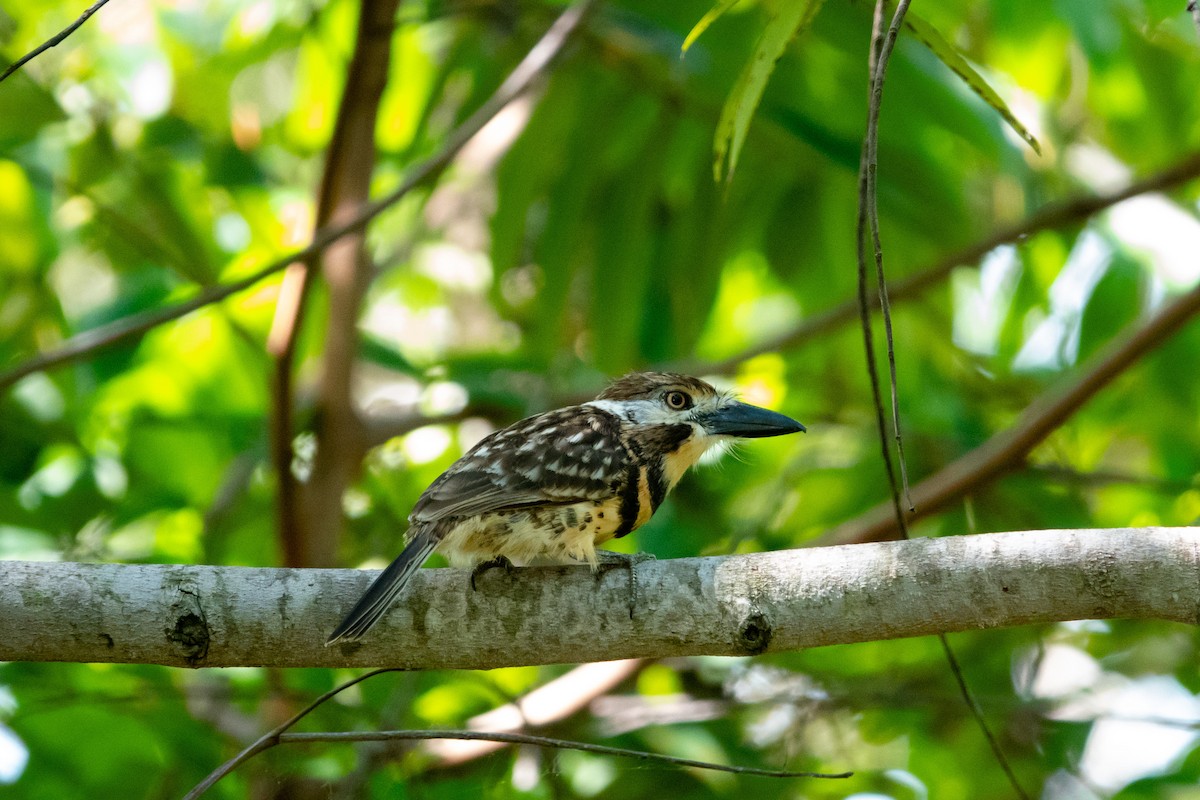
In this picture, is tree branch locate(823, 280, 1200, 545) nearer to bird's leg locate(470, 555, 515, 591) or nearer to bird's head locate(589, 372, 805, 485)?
bird's head locate(589, 372, 805, 485)

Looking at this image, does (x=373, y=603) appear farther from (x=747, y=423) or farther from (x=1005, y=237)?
(x=1005, y=237)

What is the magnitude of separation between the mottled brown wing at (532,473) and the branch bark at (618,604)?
0.37 m

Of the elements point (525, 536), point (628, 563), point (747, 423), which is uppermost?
point (747, 423)

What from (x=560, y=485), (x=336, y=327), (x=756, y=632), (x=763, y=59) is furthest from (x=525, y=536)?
(x=336, y=327)

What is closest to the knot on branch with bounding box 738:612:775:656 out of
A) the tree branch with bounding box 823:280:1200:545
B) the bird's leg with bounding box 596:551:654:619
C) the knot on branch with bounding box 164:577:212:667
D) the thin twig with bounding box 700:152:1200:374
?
the bird's leg with bounding box 596:551:654:619

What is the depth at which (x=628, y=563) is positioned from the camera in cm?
250

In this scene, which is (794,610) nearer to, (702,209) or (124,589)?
(124,589)

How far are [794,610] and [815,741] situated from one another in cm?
328

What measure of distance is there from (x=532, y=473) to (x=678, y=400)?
0.77 metres

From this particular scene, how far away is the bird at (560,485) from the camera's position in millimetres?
2844

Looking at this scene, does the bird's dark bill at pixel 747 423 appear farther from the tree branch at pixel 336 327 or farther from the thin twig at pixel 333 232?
the tree branch at pixel 336 327

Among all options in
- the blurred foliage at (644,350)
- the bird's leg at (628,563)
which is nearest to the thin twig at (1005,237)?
the blurred foliage at (644,350)

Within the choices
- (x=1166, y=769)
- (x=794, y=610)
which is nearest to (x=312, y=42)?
(x=794, y=610)

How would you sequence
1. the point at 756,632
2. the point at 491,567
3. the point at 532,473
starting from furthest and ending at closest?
the point at 532,473 → the point at 491,567 → the point at 756,632
